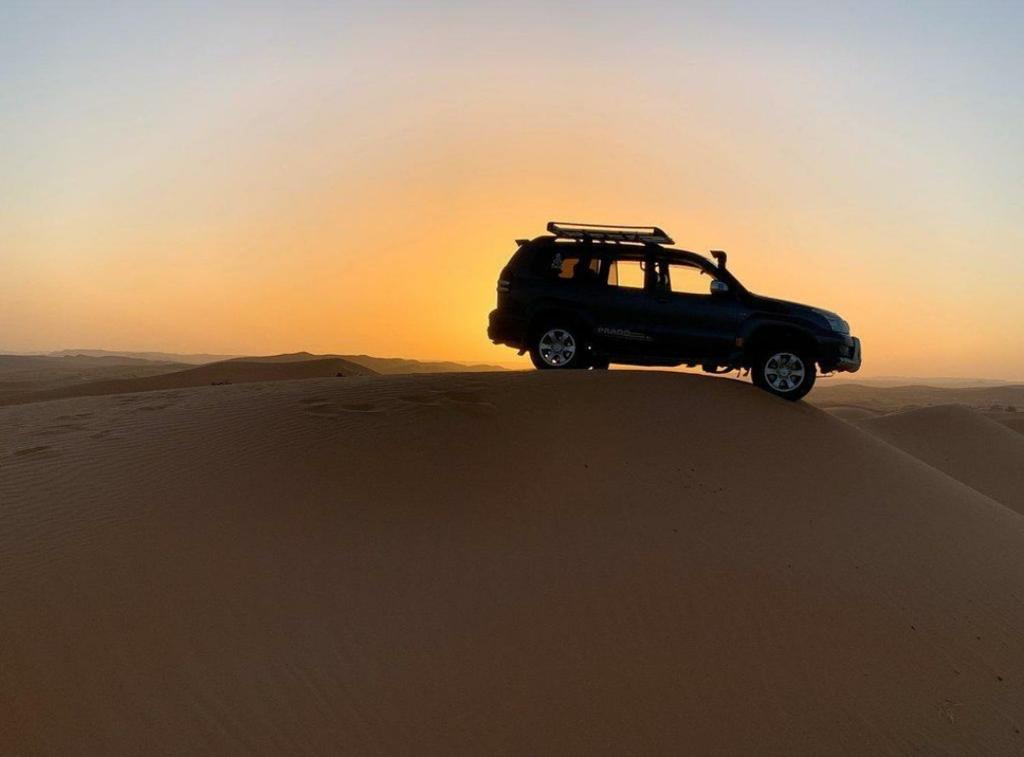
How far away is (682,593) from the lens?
6086 millimetres

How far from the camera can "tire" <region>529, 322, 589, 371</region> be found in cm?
1184

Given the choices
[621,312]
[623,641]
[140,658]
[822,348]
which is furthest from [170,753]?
[822,348]

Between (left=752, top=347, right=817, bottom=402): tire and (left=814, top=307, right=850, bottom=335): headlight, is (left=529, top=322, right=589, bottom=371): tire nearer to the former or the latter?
(left=752, top=347, right=817, bottom=402): tire

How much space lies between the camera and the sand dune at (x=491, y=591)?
15.2ft

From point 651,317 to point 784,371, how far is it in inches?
93.4

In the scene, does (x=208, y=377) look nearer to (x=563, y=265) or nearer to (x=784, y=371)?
(x=563, y=265)

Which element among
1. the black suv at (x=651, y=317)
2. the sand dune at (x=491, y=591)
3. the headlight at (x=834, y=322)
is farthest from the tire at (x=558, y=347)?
the headlight at (x=834, y=322)

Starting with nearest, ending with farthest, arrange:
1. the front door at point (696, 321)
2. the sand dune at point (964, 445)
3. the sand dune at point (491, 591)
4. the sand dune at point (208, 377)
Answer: the sand dune at point (491, 591)
the front door at point (696, 321)
the sand dune at point (964, 445)
the sand dune at point (208, 377)

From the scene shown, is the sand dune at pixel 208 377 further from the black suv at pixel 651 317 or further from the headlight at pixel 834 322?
the headlight at pixel 834 322

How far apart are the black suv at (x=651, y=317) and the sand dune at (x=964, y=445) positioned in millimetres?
7545

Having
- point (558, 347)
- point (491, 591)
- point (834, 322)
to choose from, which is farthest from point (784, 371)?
point (491, 591)

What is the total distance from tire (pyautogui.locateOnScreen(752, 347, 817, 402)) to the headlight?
22.6 inches

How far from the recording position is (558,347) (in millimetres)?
12008

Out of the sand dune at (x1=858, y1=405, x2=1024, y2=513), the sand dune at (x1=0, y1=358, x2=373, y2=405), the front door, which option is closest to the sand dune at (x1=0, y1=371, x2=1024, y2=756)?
the front door
